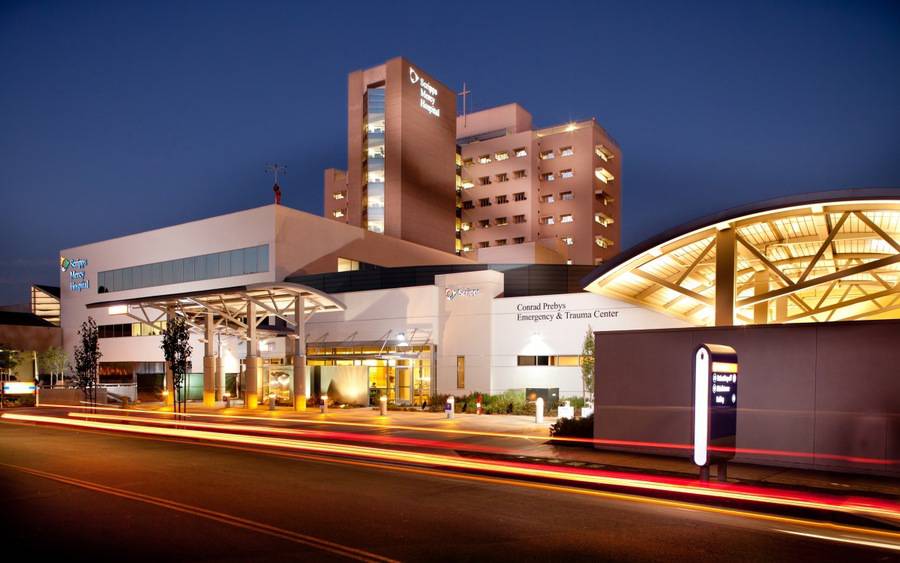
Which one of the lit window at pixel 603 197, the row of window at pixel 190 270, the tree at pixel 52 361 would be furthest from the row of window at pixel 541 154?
the tree at pixel 52 361

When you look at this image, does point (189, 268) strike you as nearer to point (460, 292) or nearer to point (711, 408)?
point (460, 292)

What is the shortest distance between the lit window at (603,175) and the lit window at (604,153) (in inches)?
72.3

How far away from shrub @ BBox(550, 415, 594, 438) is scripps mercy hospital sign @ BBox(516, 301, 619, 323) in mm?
13804

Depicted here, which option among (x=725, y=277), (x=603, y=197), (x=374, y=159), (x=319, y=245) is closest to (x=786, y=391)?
(x=725, y=277)

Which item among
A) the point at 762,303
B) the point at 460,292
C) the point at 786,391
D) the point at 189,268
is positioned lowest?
the point at 786,391

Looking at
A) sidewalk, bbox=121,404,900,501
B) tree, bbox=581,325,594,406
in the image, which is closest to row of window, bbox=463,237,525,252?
tree, bbox=581,325,594,406

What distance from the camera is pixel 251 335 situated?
37.2 metres

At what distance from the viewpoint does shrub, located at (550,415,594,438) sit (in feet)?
61.1

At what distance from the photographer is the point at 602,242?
3905 inches

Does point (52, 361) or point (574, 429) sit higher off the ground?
point (574, 429)

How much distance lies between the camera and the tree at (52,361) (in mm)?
60938

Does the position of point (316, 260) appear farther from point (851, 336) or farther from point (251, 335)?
point (851, 336)

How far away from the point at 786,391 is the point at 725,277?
13.4 feet

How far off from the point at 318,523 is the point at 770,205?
535 inches
